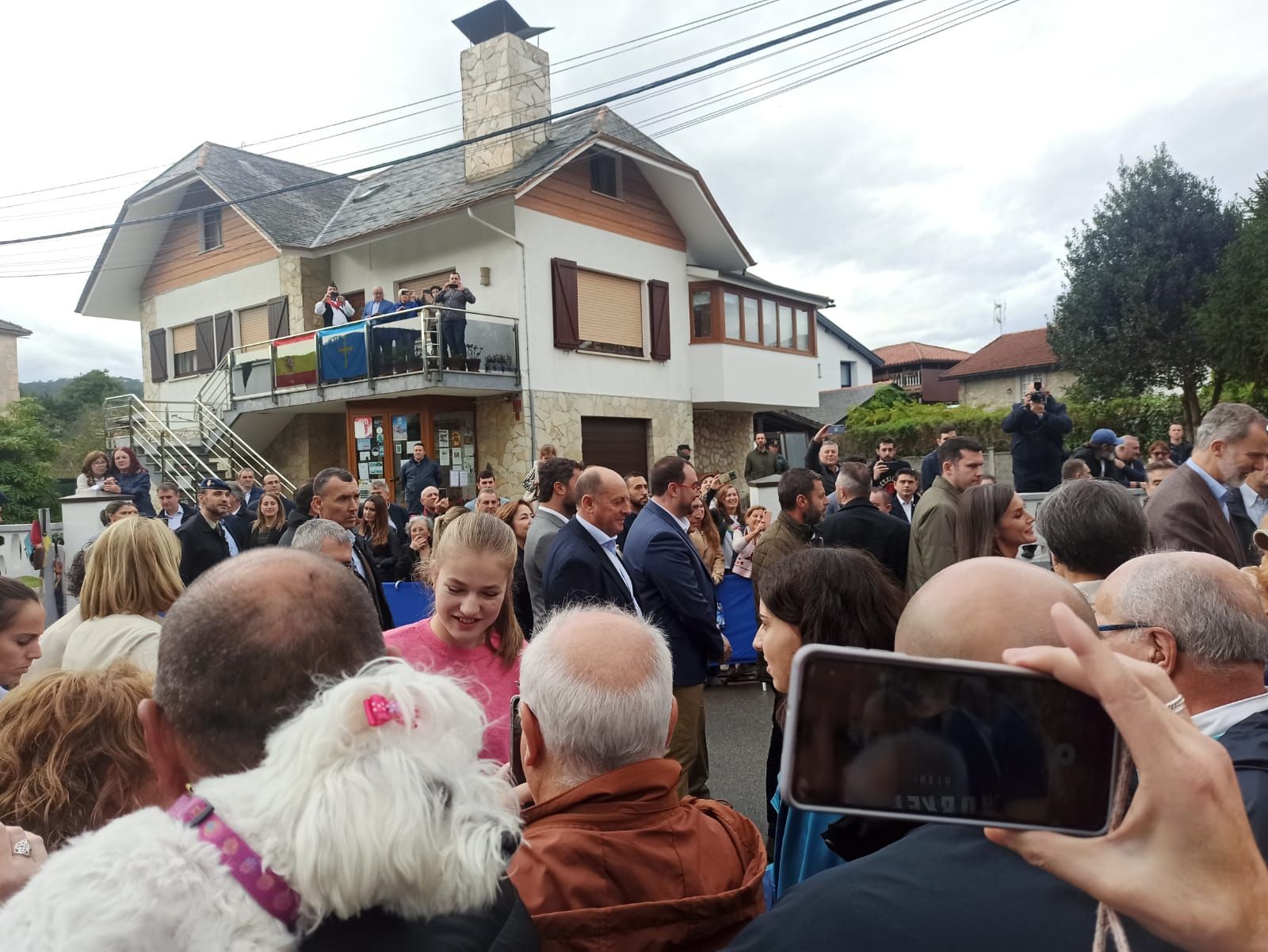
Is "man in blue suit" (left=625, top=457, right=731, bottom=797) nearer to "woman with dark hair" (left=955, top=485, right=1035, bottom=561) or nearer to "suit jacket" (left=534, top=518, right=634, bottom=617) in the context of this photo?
"suit jacket" (left=534, top=518, right=634, bottom=617)

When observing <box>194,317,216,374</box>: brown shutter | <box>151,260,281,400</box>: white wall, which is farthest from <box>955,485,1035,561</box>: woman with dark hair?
<box>194,317,216,374</box>: brown shutter

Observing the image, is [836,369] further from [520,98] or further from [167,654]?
[167,654]

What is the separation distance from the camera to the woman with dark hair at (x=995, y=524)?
4.48 metres

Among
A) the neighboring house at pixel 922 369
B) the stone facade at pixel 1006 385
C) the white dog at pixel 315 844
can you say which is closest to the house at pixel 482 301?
the white dog at pixel 315 844

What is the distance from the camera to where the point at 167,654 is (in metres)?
1.26

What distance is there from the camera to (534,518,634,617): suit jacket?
174 inches

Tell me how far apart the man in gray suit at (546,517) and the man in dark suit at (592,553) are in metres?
0.22

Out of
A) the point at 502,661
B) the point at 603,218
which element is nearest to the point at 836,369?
the point at 603,218

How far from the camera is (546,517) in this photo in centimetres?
532

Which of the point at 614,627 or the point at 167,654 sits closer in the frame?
the point at 167,654

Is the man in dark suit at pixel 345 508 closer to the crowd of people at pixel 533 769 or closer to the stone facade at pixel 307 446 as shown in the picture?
the crowd of people at pixel 533 769

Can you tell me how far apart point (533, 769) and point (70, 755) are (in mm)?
1031

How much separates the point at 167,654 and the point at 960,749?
43.6 inches

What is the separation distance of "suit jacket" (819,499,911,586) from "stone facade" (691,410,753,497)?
54.2 feet
